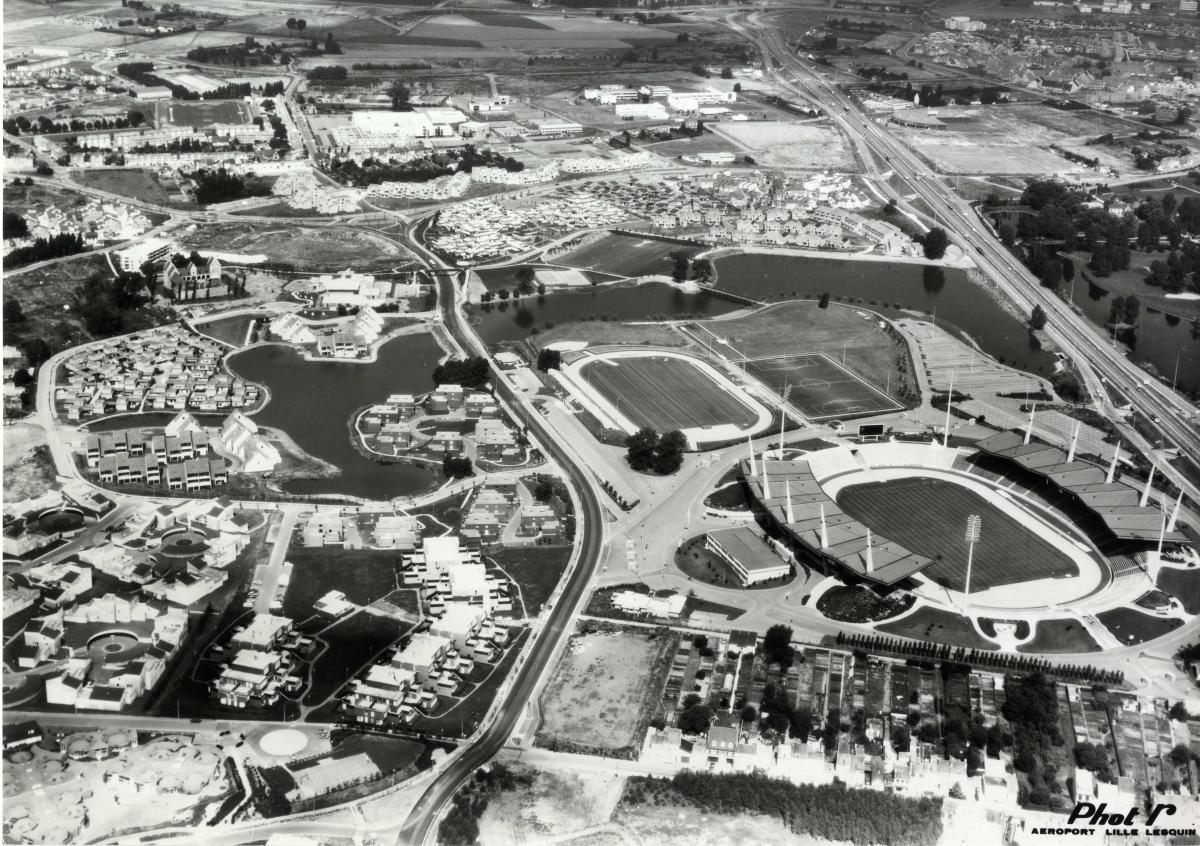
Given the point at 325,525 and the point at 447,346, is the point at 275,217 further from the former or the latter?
the point at 325,525

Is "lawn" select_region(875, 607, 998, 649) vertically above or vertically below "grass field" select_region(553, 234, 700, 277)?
below

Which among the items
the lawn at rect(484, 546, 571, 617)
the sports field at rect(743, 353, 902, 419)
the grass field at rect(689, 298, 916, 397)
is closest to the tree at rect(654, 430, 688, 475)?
the lawn at rect(484, 546, 571, 617)

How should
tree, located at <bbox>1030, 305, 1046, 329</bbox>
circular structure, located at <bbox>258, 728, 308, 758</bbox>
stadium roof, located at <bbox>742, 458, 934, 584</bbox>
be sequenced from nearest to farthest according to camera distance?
circular structure, located at <bbox>258, 728, 308, 758</bbox>
stadium roof, located at <bbox>742, 458, 934, 584</bbox>
tree, located at <bbox>1030, 305, 1046, 329</bbox>

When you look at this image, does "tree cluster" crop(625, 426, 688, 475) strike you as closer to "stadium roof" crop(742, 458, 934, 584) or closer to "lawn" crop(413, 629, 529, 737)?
"stadium roof" crop(742, 458, 934, 584)

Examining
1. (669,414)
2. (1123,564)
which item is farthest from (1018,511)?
(669,414)

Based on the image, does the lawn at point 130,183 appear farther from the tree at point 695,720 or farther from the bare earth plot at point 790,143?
the tree at point 695,720

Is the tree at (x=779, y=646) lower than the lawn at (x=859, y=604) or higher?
higher

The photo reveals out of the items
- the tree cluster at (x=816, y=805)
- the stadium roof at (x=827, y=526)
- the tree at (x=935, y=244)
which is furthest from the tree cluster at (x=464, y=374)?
the tree at (x=935, y=244)
